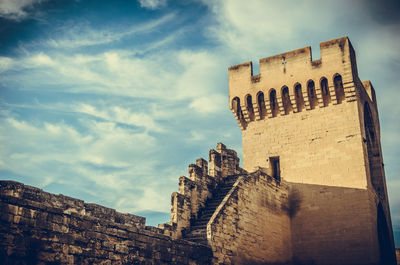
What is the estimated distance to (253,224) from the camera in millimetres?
13109

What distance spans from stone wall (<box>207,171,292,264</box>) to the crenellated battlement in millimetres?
3470

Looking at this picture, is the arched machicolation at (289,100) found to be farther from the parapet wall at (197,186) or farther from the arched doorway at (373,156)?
the parapet wall at (197,186)

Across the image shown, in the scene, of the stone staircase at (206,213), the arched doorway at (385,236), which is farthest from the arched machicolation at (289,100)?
the arched doorway at (385,236)

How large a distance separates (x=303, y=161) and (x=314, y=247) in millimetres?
3163

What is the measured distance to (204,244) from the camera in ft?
36.4

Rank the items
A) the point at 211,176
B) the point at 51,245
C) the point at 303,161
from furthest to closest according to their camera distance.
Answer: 1. the point at 303,161
2. the point at 211,176
3. the point at 51,245

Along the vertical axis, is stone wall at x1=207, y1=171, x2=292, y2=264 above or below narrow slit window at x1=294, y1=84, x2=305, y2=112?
below

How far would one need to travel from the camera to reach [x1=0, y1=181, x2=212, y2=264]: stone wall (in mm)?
6973

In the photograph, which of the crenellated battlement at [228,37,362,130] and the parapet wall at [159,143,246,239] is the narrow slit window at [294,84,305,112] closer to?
the crenellated battlement at [228,37,362,130]

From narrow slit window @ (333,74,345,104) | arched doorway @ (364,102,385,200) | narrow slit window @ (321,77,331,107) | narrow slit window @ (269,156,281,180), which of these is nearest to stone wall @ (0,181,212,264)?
narrow slit window @ (269,156,281,180)

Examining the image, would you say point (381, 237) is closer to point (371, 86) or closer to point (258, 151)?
point (258, 151)

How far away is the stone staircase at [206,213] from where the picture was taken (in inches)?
449

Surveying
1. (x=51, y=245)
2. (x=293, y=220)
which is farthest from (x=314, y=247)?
(x=51, y=245)

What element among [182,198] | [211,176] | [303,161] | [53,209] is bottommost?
[53,209]
